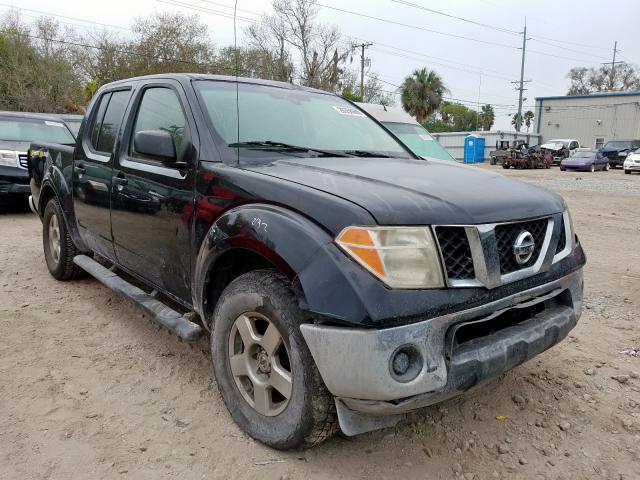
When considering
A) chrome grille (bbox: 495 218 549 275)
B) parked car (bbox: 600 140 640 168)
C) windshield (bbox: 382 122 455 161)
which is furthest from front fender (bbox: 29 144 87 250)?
parked car (bbox: 600 140 640 168)

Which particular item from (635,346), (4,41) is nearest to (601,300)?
(635,346)

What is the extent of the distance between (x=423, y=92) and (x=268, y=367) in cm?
4624

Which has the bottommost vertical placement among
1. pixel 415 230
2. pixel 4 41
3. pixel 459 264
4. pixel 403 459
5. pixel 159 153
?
pixel 403 459

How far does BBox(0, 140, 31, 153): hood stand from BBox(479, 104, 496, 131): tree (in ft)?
266

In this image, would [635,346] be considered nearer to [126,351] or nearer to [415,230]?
[415,230]

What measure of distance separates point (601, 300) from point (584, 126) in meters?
49.0

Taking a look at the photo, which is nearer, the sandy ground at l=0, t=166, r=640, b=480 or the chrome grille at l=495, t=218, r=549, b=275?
the chrome grille at l=495, t=218, r=549, b=275

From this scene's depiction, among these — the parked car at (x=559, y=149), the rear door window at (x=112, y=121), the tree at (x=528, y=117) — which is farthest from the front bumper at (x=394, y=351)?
the tree at (x=528, y=117)

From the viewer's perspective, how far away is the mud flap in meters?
2.03

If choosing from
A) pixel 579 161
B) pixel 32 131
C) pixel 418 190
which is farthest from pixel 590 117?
pixel 418 190

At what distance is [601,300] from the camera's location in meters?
4.60

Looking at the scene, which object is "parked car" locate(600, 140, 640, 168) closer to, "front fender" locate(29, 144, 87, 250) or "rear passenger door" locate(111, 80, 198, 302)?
"front fender" locate(29, 144, 87, 250)

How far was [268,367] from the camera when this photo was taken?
7.61 feet

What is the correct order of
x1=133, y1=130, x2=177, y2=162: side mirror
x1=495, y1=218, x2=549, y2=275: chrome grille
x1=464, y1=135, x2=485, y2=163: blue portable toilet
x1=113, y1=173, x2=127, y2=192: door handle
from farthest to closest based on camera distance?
x1=464, y1=135, x2=485, y2=163: blue portable toilet
x1=113, y1=173, x2=127, y2=192: door handle
x1=133, y1=130, x2=177, y2=162: side mirror
x1=495, y1=218, x2=549, y2=275: chrome grille
